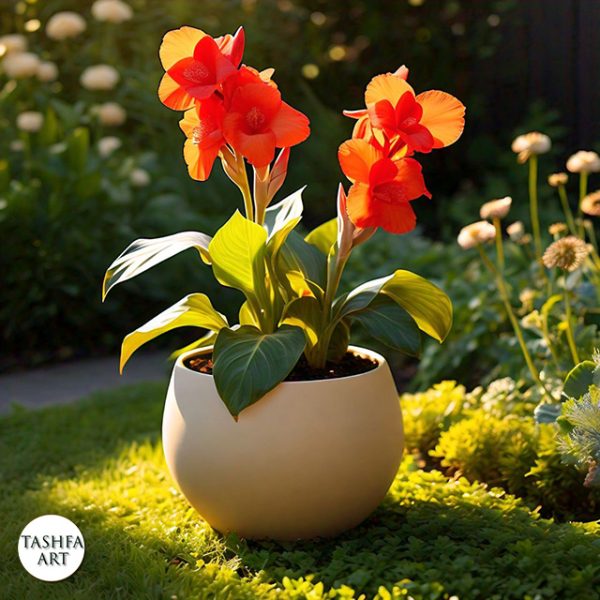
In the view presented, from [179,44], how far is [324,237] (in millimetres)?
690

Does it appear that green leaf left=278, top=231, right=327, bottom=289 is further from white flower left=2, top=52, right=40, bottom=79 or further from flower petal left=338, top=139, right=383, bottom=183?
white flower left=2, top=52, right=40, bottom=79

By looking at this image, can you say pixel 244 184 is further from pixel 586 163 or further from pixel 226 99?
pixel 586 163

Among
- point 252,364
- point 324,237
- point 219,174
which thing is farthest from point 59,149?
point 252,364

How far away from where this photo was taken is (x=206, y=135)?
2123mm

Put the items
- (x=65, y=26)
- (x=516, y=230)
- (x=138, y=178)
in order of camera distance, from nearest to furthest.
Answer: (x=516, y=230)
(x=138, y=178)
(x=65, y=26)

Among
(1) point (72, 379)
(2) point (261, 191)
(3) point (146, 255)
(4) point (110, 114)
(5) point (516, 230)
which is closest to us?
(3) point (146, 255)

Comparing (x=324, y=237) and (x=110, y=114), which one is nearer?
(x=324, y=237)

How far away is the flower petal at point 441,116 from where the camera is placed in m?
2.13

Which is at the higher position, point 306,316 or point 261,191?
point 261,191

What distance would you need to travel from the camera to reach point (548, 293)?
2.95m

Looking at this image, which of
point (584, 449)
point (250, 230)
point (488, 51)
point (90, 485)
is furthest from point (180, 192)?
point (584, 449)

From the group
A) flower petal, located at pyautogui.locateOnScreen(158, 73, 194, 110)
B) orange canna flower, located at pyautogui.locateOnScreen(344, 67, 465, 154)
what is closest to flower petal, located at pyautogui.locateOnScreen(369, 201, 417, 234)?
orange canna flower, located at pyautogui.locateOnScreen(344, 67, 465, 154)

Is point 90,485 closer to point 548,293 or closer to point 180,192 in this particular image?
point 548,293

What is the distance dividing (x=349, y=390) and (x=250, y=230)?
0.42 meters
